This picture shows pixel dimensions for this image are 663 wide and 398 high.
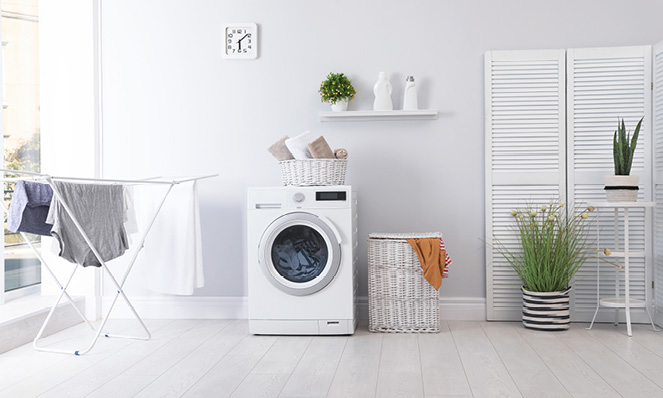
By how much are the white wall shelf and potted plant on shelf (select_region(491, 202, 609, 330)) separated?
78 cm

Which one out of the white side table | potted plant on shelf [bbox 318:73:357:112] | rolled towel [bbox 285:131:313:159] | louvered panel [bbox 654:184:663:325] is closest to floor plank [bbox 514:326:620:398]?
the white side table

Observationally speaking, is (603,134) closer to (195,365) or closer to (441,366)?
(441,366)

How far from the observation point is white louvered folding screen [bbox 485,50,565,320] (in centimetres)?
366

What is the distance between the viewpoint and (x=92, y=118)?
12.7ft

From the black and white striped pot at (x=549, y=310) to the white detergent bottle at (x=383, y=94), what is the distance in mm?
1372

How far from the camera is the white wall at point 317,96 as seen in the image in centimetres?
372

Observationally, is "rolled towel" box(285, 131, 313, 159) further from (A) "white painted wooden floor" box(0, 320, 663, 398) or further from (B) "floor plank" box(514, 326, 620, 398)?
(B) "floor plank" box(514, 326, 620, 398)

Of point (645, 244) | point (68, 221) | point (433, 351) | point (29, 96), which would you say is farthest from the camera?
point (29, 96)

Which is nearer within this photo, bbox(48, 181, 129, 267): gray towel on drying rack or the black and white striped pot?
bbox(48, 181, 129, 267): gray towel on drying rack

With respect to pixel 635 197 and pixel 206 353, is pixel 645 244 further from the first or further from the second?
pixel 206 353

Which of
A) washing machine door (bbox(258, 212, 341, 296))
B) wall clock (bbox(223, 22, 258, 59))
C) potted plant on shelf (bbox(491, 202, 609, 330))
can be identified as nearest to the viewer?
washing machine door (bbox(258, 212, 341, 296))

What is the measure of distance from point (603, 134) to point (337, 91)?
162cm

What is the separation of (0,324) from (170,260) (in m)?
0.90

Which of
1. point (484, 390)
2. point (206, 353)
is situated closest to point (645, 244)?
point (484, 390)
